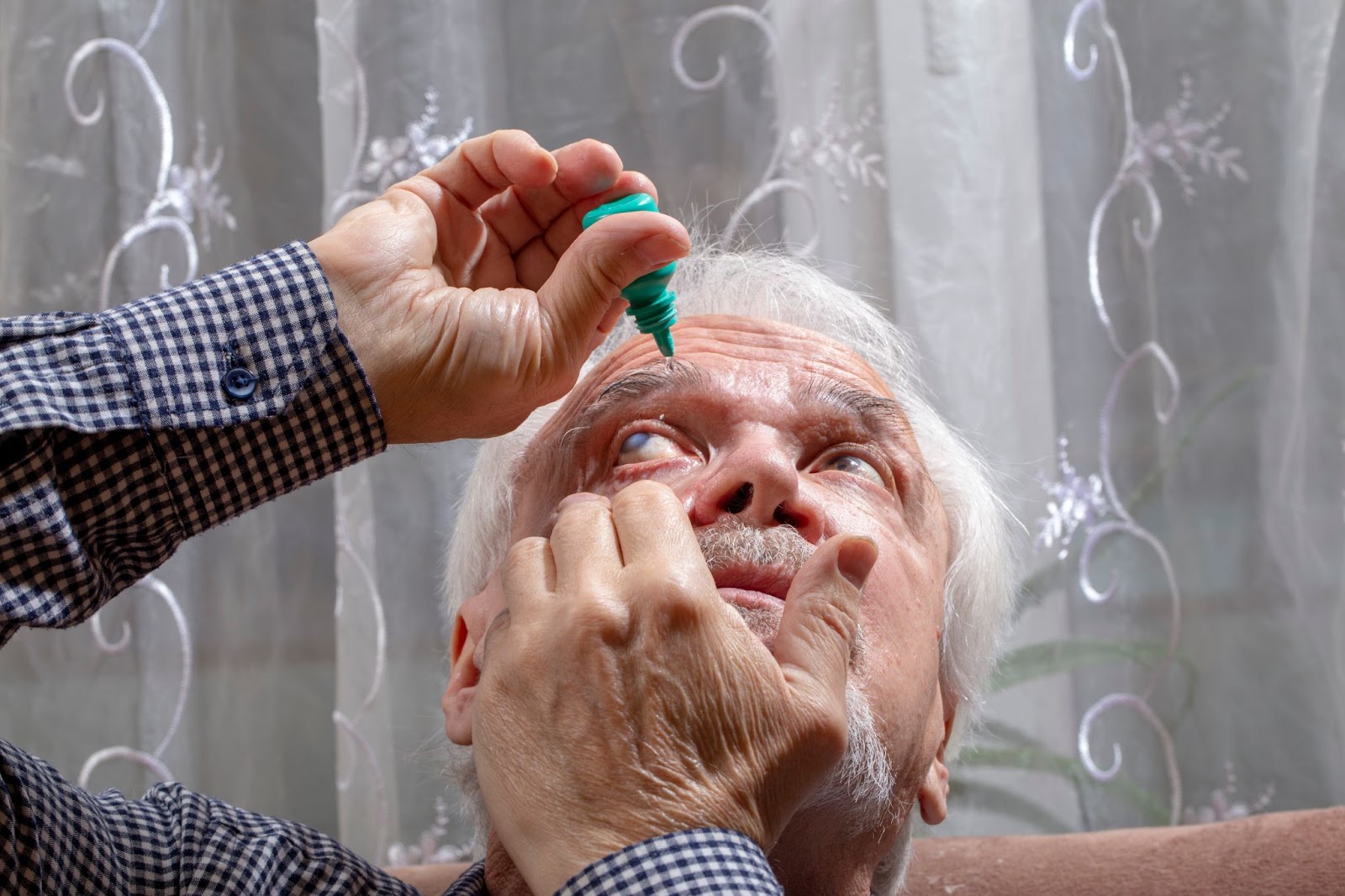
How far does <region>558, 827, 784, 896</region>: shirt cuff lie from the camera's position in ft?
2.19

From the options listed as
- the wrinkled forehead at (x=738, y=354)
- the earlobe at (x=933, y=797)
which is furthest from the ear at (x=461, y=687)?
the earlobe at (x=933, y=797)

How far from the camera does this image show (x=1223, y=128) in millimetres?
1570

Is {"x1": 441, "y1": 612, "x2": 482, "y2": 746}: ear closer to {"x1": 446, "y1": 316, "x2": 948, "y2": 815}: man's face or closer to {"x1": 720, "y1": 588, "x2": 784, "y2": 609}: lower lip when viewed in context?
{"x1": 446, "y1": 316, "x2": 948, "y2": 815}: man's face

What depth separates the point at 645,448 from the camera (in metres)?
1.08

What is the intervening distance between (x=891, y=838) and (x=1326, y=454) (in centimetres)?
89

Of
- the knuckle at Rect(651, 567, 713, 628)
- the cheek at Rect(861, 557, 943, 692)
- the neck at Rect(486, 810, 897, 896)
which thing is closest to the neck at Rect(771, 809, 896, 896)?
the neck at Rect(486, 810, 897, 896)

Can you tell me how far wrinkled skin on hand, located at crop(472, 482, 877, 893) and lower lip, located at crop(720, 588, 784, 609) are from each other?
153 millimetres

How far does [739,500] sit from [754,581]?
0.27 ft

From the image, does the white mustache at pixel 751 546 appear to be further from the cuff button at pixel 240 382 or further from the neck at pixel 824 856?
the cuff button at pixel 240 382

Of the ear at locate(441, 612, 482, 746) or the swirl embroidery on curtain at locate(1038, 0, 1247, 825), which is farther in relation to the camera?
the swirl embroidery on curtain at locate(1038, 0, 1247, 825)

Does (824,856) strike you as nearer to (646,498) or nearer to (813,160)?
(646,498)

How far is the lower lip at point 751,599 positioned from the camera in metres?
0.90

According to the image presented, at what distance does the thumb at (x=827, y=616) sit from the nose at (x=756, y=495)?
20 cm

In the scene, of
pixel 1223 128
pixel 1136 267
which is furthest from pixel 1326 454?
pixel 1223 128
